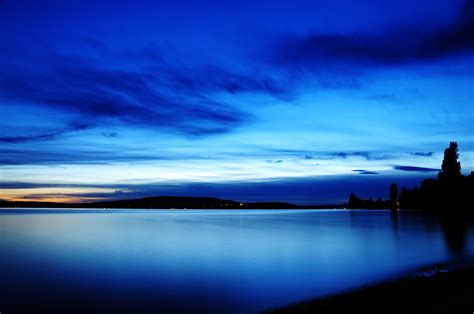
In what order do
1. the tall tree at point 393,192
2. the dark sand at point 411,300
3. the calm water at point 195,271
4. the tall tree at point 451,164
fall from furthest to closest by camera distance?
the tall tree at point 393,192 → the tall tree at point 451,164 → the calm water at point 195,271 → the dark sand at point 411,300

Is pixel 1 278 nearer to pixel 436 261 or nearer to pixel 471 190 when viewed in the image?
pixel 436 261

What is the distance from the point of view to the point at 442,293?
1505 centimetres

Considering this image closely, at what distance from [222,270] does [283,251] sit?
11399mm

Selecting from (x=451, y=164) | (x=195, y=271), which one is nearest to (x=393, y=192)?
(x=451, y=164)

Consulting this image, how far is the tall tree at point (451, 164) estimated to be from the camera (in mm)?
111188

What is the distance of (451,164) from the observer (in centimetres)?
11250

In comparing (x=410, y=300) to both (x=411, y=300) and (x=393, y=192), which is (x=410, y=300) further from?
(x=393, y=192)

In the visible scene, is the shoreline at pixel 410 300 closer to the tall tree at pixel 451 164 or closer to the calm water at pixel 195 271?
the calm water at pixel 195 271

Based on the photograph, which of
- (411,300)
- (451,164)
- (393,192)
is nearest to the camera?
(411,300)

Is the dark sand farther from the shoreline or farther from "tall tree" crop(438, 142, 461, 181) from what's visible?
"tall tree" crop(438, 142, 461, 181)

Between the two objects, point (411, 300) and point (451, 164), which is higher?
point (451, 164)

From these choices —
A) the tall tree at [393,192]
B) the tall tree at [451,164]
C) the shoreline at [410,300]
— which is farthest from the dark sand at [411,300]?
the tall tree at [393,192]

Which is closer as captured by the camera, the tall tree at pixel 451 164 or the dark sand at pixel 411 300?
the dark sand at pixel 411 300

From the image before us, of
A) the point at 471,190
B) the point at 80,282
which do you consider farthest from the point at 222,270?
the point at 471,190
